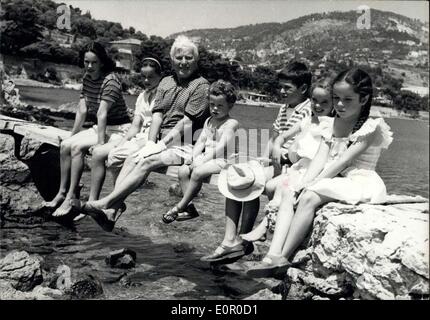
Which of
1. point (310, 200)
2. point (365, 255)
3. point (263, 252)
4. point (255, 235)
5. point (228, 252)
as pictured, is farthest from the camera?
point (263, 252)

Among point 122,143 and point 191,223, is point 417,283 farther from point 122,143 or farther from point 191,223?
point 191,223

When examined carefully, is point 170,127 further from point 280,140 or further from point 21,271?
point 21,271

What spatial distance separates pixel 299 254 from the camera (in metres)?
4.43

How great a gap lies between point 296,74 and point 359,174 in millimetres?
1347

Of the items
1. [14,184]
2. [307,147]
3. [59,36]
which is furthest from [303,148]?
[59,36]

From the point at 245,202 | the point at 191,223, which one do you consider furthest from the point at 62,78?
the point at 245,202

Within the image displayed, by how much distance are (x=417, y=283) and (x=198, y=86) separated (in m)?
3.02

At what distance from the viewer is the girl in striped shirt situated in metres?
6.17

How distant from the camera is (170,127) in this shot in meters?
5.76

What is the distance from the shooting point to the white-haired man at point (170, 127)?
533 cm

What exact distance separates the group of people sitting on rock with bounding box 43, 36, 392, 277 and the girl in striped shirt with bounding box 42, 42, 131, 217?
0.01m

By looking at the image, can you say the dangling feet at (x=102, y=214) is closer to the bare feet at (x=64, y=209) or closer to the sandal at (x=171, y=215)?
the sandal at (x=171, y=215)

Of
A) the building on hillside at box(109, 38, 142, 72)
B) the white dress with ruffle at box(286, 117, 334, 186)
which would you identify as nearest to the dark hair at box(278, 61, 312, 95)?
the white dress with ruffle at box(286, 117, 334, 186)
